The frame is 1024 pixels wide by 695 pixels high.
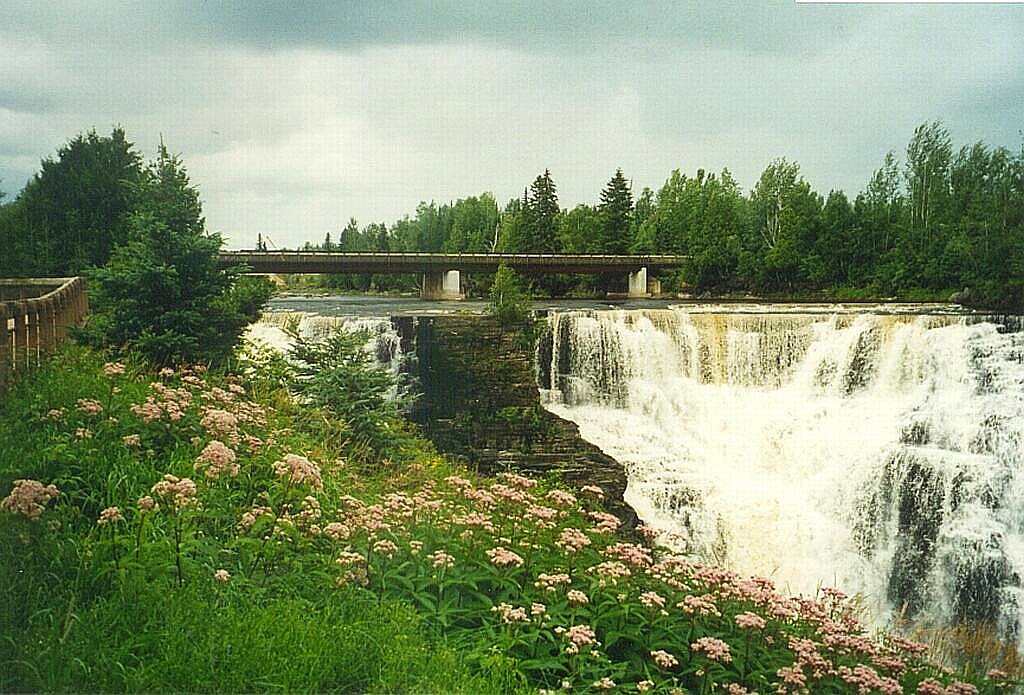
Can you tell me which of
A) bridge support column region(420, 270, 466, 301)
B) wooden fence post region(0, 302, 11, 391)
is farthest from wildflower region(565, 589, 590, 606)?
wooden fence post region(0, 302, 11, 391)

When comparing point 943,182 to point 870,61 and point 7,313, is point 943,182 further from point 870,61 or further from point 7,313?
point 7,313

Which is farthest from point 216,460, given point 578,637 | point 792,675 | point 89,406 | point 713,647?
point 792,675

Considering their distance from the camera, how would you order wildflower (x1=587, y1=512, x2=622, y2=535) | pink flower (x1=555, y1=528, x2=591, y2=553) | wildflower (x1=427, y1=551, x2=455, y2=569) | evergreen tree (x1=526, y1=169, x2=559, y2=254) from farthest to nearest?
1. evergreen tree (x1=526, y1=169, x2=559, y2=254)
2. wildflower (x1=587, y1=512, x2=622, y2=535)
3. pink flower (x1=555, y1=528, x2=591, y2=553)
4. wildflower (x1=427, y1=551, x2=455, y2=569)

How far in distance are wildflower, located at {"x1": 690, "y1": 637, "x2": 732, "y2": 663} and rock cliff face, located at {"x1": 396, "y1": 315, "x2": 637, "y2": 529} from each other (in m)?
0.78

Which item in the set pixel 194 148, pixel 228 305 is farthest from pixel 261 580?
pixel 194 148

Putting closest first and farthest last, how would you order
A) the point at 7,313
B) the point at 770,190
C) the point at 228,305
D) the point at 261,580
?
the point at 261,580, the point at 7,313, the point at 228,305, the point at 770,190

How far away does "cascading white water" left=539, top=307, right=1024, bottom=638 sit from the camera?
Result: 3.68 meters

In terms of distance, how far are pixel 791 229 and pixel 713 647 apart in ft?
5.57

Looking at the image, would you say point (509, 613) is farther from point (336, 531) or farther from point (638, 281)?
point (638, 281)

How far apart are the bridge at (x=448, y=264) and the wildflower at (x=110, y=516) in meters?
1.01

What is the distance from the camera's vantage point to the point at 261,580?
2.72m

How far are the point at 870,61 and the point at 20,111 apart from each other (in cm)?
310

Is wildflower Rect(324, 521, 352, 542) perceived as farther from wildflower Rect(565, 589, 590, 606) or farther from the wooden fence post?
the wooden fence post

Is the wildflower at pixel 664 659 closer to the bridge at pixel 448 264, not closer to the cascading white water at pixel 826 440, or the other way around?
the cascading white water at pixel 826 440
